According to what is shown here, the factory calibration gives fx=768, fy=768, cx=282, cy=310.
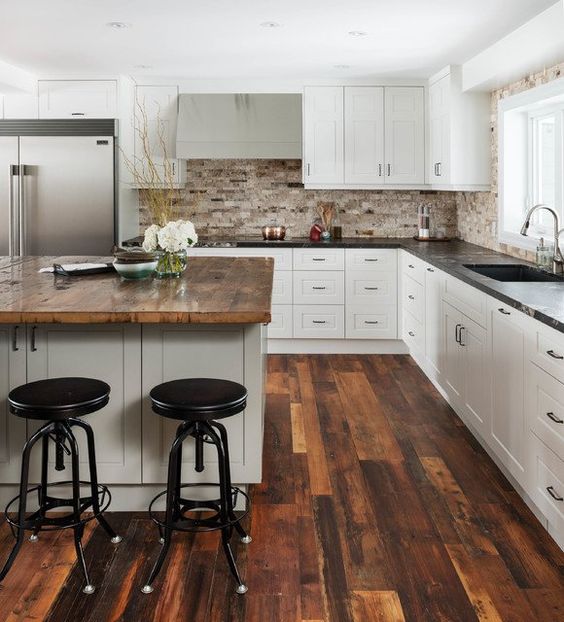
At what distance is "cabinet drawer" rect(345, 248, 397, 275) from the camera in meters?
6.58

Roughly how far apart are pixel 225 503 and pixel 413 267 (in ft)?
11.8

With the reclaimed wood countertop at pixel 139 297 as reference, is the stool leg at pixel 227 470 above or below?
below

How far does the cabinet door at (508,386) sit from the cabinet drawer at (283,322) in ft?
9.76

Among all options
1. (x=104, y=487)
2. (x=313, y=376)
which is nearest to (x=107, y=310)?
(x=104, y=487)

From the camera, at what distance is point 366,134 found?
6715mm

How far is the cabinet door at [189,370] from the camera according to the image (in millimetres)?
3201

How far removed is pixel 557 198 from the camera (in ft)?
16.2

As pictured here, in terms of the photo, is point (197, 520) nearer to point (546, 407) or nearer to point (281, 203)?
point (546, 407)

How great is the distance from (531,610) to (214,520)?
1.16m

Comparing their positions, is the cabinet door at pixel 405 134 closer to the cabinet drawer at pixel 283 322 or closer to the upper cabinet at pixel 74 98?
the cabinet drawer at pixel 283 322

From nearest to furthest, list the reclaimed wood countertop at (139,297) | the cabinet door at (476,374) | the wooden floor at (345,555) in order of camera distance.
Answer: the wooden floor at (345,555) → the reclaimed wood countertop at (139,297) → the cabinet door at (476,374)

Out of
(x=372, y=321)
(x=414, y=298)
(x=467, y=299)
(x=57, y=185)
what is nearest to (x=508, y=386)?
(x=467, y=299)

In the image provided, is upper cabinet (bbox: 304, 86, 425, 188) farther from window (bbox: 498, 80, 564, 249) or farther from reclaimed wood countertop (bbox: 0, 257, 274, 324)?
reclaimed wood countertop (bbox: 0, 257, 274, 324)

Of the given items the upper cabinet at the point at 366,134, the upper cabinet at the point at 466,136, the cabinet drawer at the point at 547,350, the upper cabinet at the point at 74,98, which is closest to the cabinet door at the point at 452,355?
the cabinet drawer at the point at 547,350
